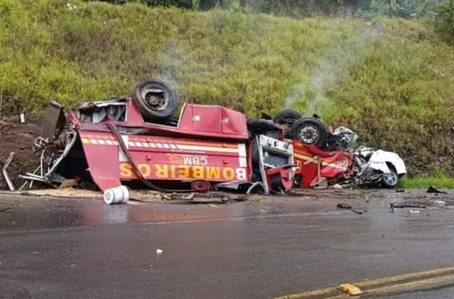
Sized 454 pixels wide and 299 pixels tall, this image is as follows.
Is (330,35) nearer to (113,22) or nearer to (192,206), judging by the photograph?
(113,22)

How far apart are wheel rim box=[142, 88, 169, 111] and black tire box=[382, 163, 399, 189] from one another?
6432 millimetres

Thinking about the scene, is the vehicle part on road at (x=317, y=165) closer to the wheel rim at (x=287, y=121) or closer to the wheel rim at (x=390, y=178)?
the wheel rim at (x=390, y=178)

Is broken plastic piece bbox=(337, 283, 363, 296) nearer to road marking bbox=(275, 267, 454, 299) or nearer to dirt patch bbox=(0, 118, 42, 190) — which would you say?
road marking bbox=(275, 267, 454, 299)

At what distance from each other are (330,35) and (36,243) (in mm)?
21836

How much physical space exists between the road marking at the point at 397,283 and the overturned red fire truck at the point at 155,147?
6325mm

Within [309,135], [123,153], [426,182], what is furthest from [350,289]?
[426,182]

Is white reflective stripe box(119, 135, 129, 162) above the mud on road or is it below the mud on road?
above

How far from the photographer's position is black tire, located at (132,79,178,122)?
37.1 ft

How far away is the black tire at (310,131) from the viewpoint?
1392cm

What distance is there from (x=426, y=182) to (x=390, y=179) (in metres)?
1.76

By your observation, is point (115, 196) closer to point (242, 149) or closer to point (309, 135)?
point (242, 149)

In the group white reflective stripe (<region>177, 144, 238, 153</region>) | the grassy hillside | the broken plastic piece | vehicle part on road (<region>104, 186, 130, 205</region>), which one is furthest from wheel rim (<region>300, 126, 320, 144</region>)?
the broken plastic piece

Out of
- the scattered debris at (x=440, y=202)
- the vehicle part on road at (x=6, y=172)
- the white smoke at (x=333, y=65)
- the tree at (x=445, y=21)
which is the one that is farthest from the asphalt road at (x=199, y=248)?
the tree at (x=445, y=21)

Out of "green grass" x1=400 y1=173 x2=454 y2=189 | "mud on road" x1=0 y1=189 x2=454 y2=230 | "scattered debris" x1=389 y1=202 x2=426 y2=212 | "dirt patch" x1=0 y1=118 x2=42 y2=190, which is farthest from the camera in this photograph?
"green grass" x1=400 y1=173 x2=454 y2=189
